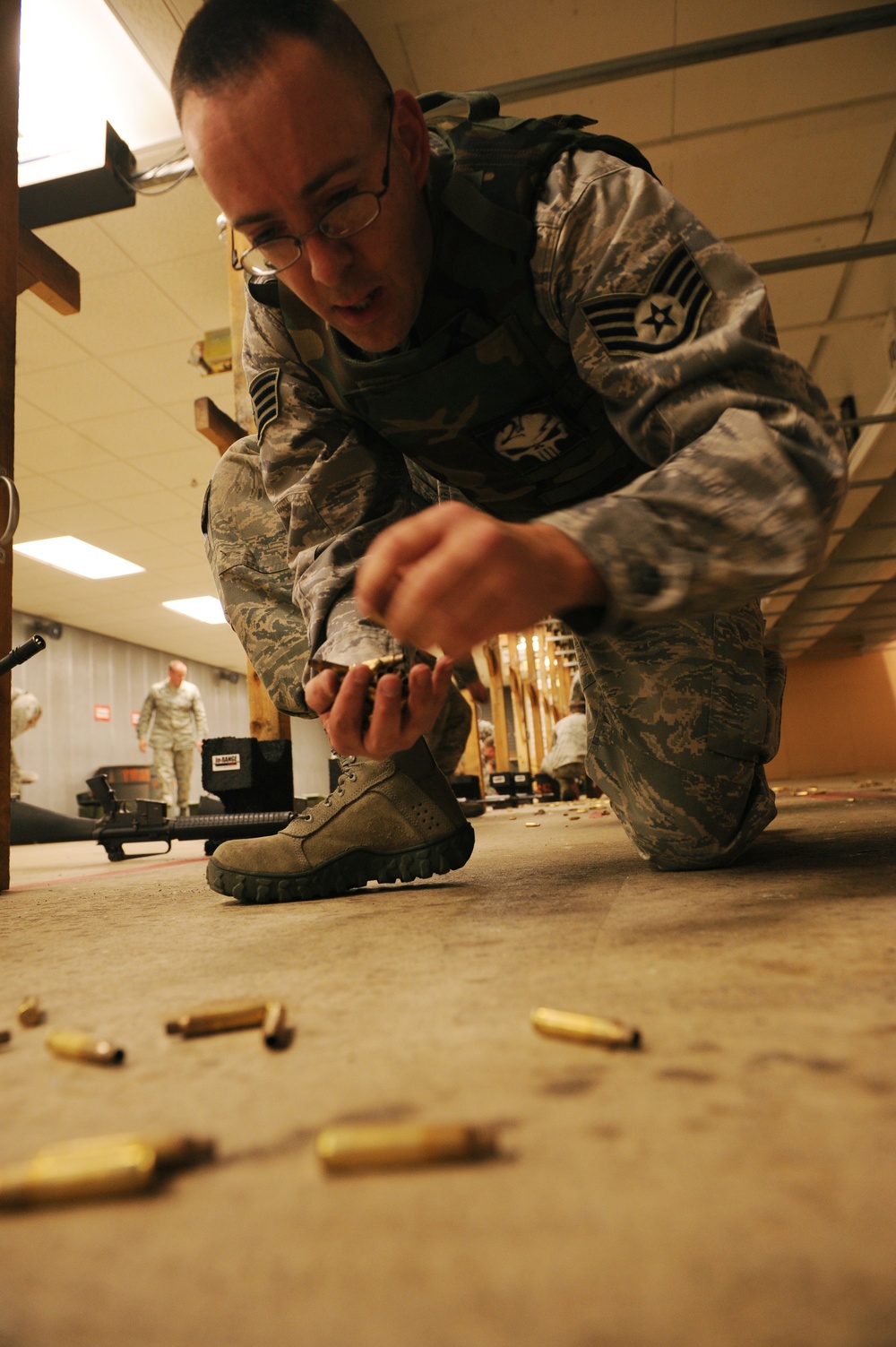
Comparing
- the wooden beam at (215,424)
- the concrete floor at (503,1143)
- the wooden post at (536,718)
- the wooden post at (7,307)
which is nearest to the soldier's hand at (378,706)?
the concrete floor at (503,1143)

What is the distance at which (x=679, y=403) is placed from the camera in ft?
2.67

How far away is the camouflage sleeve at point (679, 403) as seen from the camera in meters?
0.69

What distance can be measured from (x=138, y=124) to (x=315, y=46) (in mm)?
2628

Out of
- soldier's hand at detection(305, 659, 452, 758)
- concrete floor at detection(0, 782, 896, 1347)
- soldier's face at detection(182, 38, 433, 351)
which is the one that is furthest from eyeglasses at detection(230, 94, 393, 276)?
concrete floor at detection(0, 782, 896, 1347)

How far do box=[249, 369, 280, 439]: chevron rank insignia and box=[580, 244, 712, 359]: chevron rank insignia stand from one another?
61 centimetres

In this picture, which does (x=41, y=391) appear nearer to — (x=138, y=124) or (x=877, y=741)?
(x=138, y=124)

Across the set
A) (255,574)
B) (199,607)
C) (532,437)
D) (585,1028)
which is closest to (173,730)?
(199,607)

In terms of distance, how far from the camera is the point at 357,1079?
460 mm

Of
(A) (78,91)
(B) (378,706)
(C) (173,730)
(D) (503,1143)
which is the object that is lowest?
(D) (503,1143)

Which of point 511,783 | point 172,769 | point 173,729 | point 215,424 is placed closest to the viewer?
point 215,424

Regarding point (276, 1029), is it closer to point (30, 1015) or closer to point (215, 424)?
point (30, 1015)

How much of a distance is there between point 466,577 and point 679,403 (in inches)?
13.7

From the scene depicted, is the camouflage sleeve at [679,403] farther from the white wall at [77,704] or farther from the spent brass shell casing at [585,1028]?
the white wall at [77,704]

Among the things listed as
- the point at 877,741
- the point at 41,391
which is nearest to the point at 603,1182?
the point at 41,391
